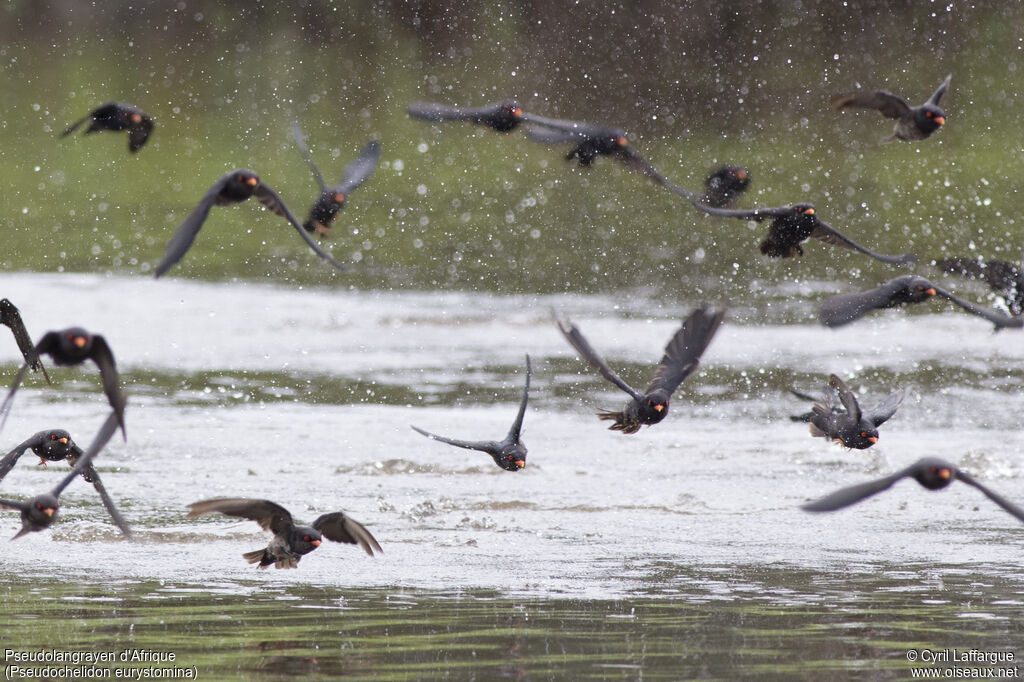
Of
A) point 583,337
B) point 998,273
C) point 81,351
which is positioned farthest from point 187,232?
point 998,273

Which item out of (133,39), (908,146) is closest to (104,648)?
(908,146)

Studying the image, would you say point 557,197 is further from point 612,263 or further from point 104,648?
point 104,648

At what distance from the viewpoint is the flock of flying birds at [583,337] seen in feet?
17.6

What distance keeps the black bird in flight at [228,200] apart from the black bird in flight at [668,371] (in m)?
1.17

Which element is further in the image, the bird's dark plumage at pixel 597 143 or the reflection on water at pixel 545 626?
the bird's dark plumage at pixel 597 143

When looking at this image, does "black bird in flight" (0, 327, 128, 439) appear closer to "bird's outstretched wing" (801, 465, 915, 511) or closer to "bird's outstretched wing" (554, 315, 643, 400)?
"bird's outstretched wing" (554, 315, 643, 400)

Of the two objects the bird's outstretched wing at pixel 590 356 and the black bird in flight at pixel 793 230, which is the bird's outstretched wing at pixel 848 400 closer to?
the black bird in flight at pixel 793 230

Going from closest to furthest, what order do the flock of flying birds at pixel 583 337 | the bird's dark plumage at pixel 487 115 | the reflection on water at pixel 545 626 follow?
the reflection on water at pixel 545 626 < the flock of flying birds at pixel 583 337 < the bird's dark plumage at pixel 487 115

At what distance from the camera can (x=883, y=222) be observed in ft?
55.1

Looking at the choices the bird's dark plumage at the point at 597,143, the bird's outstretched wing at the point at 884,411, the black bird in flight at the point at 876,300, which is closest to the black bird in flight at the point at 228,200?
the bird's dark plumage at the point at 597,143

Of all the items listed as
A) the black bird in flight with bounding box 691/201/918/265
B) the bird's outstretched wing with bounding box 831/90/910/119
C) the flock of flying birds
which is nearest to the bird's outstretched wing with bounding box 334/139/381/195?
the flock of flying birds

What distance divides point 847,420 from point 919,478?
139 cm

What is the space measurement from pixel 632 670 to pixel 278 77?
20.1 metres

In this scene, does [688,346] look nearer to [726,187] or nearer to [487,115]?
Result: [726,187]
